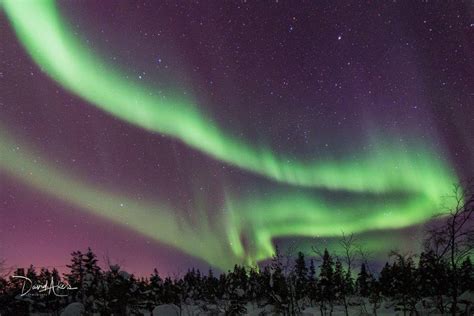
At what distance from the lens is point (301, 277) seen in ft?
304

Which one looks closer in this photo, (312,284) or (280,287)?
(280,287)

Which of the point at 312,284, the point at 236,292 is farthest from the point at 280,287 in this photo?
the point at 312,284

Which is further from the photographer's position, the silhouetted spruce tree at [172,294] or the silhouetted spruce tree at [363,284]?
the silhouetted spruce tree at [363,284]

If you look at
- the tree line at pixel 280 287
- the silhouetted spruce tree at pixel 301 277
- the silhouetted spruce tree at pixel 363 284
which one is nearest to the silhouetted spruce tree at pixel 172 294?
the tree line at pixel 280 287

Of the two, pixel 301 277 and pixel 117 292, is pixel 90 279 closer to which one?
pixel 117 292

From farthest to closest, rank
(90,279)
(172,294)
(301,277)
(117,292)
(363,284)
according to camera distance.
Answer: (301,277) < (363,284) < (172,294) < (90,279) < (117,292)

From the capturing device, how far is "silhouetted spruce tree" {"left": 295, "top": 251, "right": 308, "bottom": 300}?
86062 millimetres

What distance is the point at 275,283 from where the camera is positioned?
5475 centimetres

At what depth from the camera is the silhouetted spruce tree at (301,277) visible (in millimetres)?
86062

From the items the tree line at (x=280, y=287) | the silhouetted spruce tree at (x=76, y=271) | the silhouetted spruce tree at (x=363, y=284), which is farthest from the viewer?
the silhouetted spruce tree at (x=363, y=284)

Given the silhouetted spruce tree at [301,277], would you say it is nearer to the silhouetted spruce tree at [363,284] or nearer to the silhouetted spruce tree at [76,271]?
the silhouetted spruce tree at [363,284]

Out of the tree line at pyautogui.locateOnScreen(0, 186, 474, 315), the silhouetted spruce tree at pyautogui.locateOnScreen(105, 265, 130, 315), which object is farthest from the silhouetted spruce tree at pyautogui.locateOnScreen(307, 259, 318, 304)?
the silhouetted spruce tree at pyautogui.locateOnScreen(105, 265, 130, 315)

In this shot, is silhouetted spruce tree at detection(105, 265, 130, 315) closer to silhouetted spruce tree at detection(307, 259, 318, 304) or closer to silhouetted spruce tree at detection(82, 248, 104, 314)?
silhouetted spruce tree at detection(82, 248, 104, 314)

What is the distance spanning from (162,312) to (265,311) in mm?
13216
